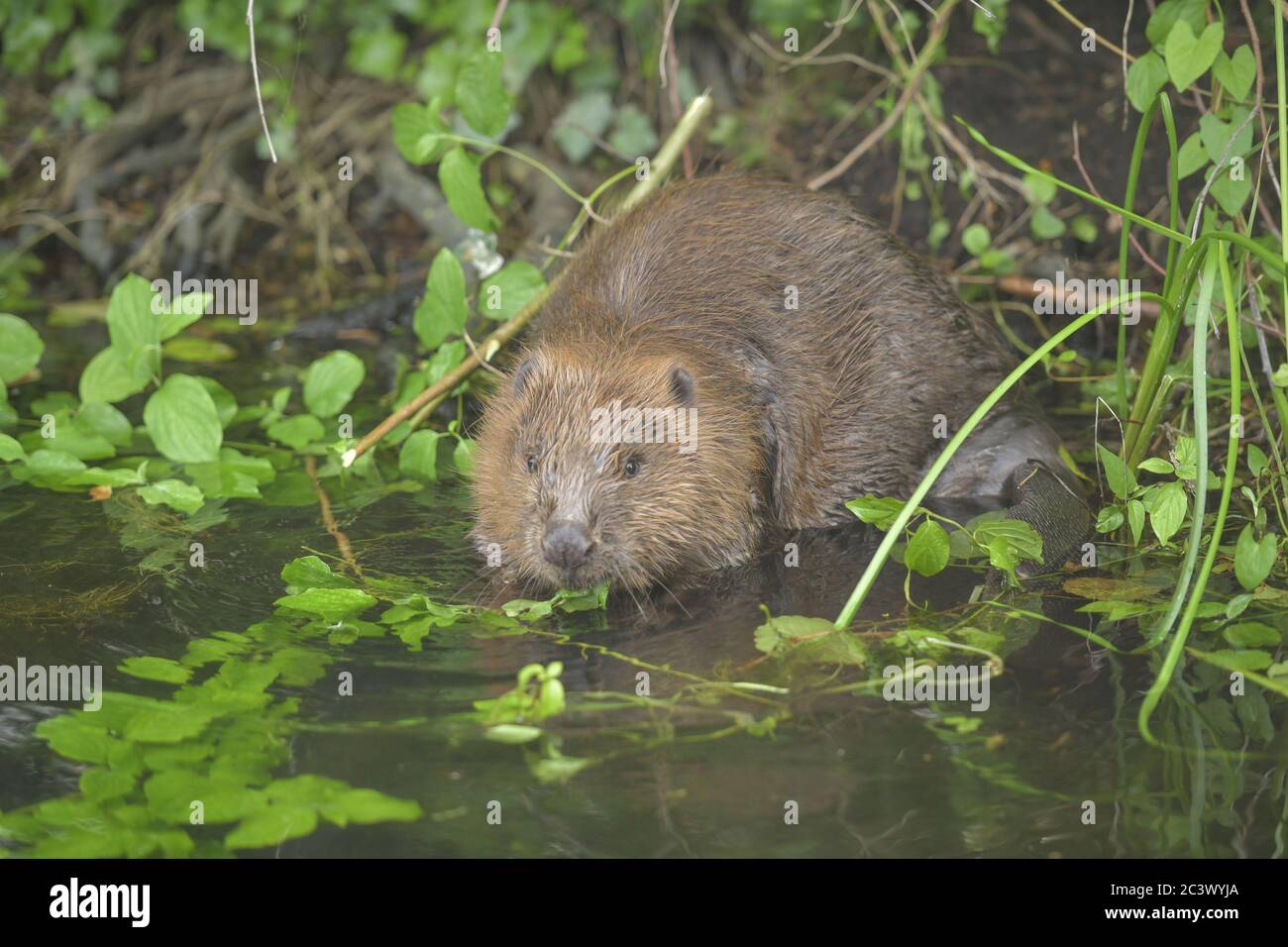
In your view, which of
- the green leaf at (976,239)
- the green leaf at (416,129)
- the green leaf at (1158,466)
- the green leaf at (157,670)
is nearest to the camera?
the green leaf at (157,670)

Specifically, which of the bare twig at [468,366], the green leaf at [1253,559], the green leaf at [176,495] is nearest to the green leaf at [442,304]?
the bare twig at [468,366]

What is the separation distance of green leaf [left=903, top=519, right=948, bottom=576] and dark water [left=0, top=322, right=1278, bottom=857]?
138 mm

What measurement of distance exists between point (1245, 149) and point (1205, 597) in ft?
4.32

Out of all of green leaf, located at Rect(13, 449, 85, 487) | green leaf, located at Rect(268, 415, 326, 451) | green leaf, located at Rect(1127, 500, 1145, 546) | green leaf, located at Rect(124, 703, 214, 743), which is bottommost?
green leaf, located at Rect(124, 703, 214, 743)

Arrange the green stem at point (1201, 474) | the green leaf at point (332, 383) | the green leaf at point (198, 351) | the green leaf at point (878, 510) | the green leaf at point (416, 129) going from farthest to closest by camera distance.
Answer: the green leaf at point (198, 351) → the green leaf at point (332, 383) → the green leaf at point (416, 129) → the green leaf at point (878, 510) → the green stem at point (1201, 474)

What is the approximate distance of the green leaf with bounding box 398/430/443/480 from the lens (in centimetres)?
511

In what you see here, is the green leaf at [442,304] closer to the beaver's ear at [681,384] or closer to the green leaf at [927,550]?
the beaver's ear at [681,384]

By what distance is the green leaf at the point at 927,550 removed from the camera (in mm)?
3953

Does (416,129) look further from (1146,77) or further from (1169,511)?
(1169,511)

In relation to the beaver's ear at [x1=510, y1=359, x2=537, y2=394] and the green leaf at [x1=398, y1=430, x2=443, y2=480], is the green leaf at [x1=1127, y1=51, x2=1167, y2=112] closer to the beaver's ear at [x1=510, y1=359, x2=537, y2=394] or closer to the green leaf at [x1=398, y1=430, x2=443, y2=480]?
the beaver's ear at [x1=510, y1=359, x2=537, y2=394]

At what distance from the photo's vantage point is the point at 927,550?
3982 millimetres

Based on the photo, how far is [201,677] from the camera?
3.68m

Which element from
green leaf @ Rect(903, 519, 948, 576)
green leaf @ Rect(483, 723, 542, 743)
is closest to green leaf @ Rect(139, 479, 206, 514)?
green leaf @ Rect(483, 723, 542, 743)

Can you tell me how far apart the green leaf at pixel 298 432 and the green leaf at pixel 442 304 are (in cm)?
50
